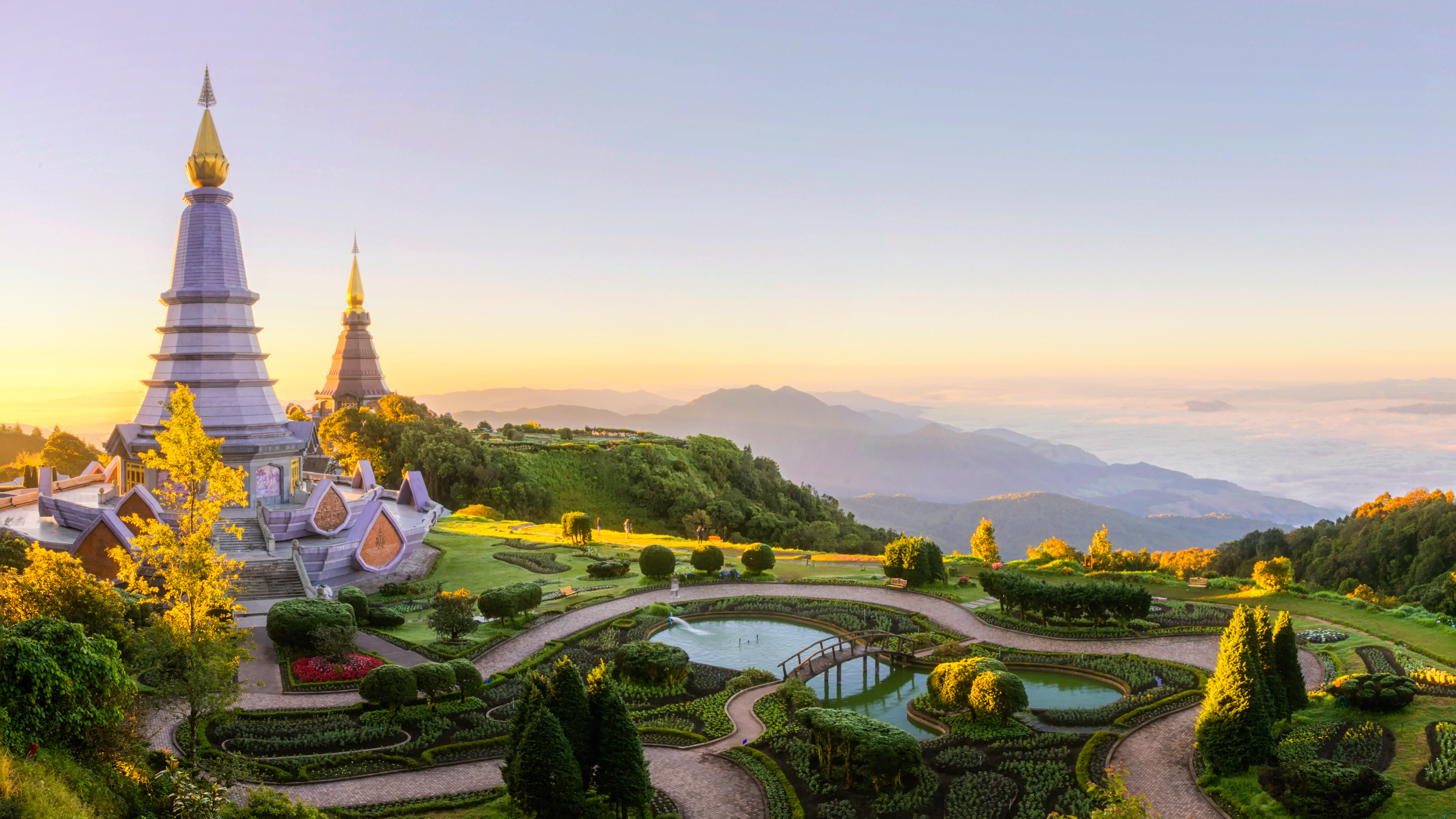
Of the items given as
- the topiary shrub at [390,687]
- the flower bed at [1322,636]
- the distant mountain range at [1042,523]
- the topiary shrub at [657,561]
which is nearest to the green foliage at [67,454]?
the topiary shrub at [657,561]

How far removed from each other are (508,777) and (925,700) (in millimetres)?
12892

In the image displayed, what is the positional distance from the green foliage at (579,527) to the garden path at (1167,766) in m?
34.3

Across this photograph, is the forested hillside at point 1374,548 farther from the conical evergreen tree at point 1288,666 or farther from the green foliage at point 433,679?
the green foliage at point 433,679

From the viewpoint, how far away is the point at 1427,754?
18219 mm

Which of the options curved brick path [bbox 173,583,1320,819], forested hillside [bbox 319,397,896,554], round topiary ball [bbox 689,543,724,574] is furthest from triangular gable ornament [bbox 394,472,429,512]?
curved brick path [bbox 173,583,1320,819]

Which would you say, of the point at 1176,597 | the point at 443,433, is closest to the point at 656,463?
the point at 443,433

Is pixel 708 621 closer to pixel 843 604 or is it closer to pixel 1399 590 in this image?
pixel 843 604

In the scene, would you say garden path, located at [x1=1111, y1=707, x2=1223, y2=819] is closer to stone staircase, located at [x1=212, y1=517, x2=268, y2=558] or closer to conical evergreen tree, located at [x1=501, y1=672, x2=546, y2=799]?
conical evergreen tree, located at [x1=501, y1=672, x2=546, y2=799]

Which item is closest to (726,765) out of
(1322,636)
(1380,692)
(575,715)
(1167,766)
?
(575,715)

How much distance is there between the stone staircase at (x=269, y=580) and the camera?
34312 mm

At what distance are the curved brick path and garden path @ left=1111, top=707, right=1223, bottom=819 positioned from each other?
22mm

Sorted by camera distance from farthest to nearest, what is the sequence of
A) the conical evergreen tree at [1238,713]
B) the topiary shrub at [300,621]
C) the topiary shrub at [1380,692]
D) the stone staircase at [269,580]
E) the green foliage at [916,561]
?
the green foliage at [916,561], the stone staircase at [269,580], the topiary shrub at [300,621], the topiary shrub at [1380,692], the conical evergreen tree at [1238,713]

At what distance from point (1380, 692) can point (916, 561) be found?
19443mm

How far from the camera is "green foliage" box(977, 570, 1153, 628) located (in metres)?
30.8
